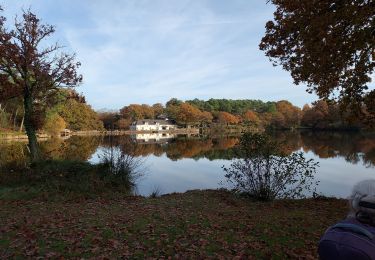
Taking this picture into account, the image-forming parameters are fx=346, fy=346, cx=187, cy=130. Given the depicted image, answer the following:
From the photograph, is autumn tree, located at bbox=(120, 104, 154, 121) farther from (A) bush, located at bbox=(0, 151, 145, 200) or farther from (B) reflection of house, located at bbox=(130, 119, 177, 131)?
(A) bush, located at bbox=(0, 151, 145, 200)

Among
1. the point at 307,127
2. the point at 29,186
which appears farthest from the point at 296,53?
the point at 307,127

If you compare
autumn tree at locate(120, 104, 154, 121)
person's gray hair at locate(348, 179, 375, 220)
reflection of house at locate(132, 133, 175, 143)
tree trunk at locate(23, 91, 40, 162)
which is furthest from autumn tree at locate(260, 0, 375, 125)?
autumn tree at locate(120, 104, 154, 121)

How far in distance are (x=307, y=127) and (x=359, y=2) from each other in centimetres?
9327

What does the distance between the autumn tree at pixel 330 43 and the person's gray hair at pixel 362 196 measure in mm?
5634

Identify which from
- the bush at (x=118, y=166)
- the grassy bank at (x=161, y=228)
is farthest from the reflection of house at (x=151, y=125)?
the grassy bank at (x=161, y=228)

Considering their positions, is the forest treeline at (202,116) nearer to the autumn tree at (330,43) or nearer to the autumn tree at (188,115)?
the autumn tree at (188,115)

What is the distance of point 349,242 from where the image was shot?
5.84 ft

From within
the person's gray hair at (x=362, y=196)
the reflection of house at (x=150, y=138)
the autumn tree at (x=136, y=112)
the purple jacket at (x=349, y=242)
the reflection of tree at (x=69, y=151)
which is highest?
the autumn tree at (x=136, y=112)

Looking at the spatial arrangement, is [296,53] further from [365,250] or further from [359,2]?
[365,250]

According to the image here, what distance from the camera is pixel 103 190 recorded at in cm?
1134

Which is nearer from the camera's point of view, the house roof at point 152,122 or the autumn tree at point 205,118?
the house roof at point 152,122

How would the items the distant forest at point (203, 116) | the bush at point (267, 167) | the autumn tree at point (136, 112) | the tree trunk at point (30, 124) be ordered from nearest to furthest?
the bush at point (267, 167) → the tree trunk at point (30, 124) → the distant forest at point (203, 116) → the autumn tree at point (136, 112)

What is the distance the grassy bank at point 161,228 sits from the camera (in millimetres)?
5219

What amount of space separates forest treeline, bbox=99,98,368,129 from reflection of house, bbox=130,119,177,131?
8.81 ft
